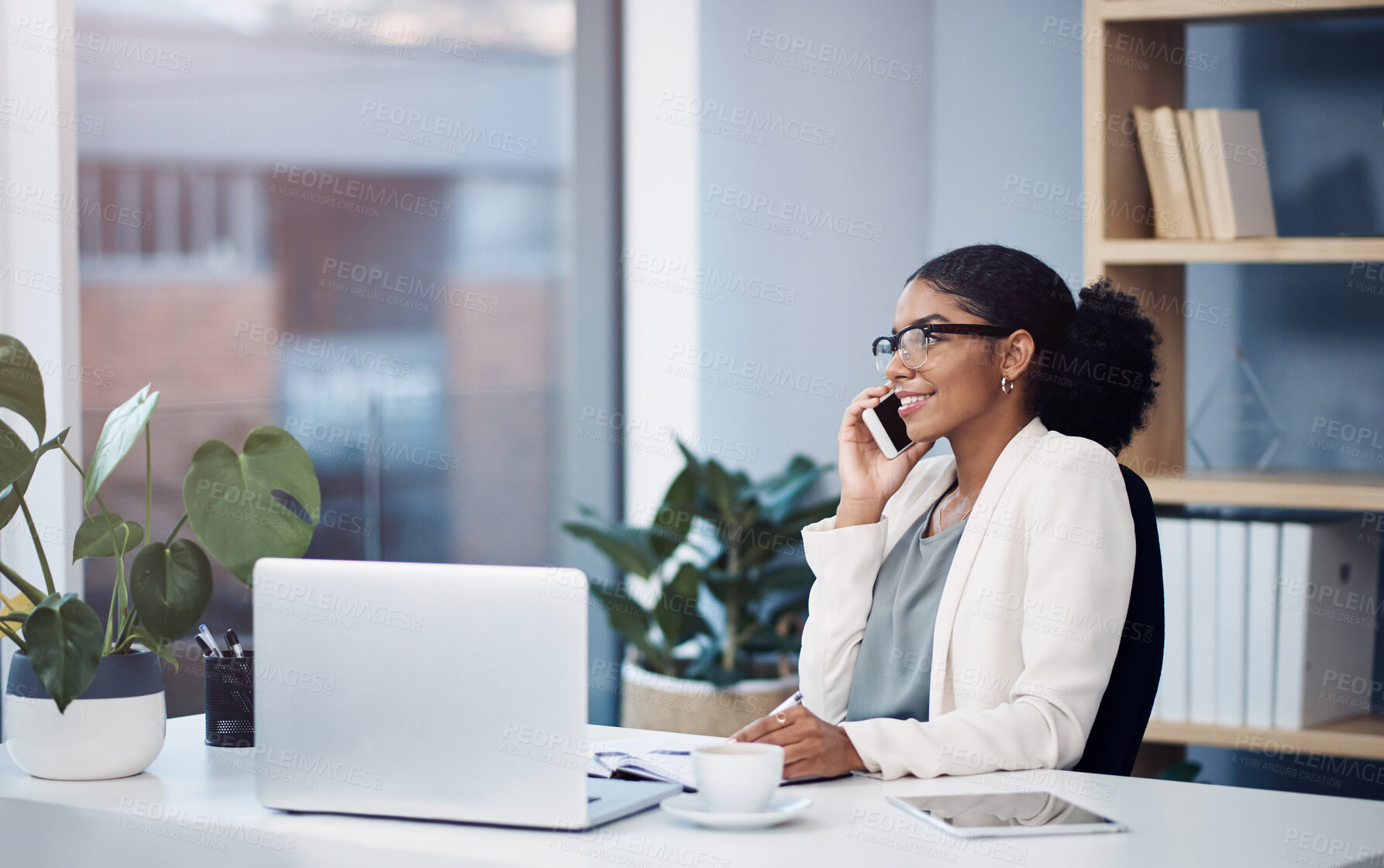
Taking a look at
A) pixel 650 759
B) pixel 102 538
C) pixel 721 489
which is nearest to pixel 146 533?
pixel 102 538

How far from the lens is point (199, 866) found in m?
1.29

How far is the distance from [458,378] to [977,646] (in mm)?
2258

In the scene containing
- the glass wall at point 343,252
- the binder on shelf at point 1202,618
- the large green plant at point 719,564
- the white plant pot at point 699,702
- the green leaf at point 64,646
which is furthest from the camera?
the large green plant at point 719,564

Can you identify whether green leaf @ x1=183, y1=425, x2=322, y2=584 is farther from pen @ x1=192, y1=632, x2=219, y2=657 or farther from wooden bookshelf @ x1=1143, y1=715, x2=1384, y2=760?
wooden bookshelf @ x1=1143, y1=715, x2=1384, y2=760

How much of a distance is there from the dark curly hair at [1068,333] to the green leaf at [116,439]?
1.10 m

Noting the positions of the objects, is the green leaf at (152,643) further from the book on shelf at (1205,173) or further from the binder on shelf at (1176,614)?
the book on shelf at (1205,173)

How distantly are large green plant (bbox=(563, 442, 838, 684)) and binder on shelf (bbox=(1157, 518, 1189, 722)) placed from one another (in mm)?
902

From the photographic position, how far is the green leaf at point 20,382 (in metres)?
1.46

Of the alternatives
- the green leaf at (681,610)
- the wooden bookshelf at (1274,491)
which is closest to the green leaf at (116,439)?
the wooden bookshelf at (1274,491)

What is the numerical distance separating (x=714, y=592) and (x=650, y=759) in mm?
1826

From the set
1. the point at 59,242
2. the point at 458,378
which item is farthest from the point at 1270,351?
the point at 59,242

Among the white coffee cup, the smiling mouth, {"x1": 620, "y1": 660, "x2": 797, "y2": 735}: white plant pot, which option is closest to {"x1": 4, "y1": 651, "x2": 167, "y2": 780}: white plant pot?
the white coffee cup

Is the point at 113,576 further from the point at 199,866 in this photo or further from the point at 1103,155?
the point at 1103,155

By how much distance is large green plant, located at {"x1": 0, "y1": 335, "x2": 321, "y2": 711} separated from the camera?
4.40 ft
